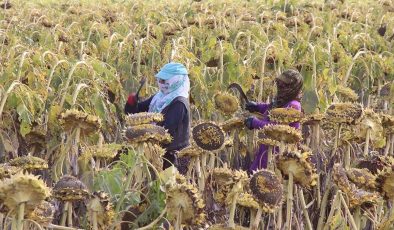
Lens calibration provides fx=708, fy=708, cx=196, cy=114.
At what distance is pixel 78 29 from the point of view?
221 inches

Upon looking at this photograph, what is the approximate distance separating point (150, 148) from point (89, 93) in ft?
2.79

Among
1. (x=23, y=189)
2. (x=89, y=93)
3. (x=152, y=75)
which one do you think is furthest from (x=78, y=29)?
(x=23, y=189)

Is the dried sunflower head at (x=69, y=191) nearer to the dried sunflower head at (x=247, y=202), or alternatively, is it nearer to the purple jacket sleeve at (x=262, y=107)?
the dried sunflower head at (x=247, y=202)

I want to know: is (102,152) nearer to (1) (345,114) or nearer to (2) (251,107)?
(1) (345,114)

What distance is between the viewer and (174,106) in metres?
3.21

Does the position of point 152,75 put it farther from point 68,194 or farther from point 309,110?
point 68,194

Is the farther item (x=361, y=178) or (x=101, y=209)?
(x=361, y=178)

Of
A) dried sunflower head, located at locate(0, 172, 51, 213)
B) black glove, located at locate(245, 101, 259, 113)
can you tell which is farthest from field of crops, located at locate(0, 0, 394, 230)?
black glove, located at locate(245, 101, 259, 113)

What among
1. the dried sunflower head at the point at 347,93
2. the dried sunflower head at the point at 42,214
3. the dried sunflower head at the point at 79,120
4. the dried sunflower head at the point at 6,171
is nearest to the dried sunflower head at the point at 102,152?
the dried sunflower head at the point at 79,120

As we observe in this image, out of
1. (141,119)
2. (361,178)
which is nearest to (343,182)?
(361,178)

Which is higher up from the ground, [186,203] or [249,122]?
[249,122]

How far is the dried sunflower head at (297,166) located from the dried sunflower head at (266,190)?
7 centimetres

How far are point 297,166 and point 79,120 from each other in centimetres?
63

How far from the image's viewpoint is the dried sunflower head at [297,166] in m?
1.66
